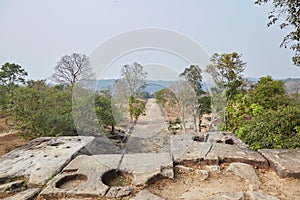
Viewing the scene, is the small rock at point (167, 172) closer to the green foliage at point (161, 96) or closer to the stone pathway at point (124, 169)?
the stone pathway at point (124, 169)

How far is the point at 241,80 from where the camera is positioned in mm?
8617

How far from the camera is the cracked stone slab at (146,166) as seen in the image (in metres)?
1.89

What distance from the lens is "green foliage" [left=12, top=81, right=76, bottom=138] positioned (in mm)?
5211

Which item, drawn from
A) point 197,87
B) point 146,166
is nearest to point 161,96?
point 197,87

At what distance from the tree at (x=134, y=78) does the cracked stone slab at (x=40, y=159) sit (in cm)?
170

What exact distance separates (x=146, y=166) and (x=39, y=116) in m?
4.33

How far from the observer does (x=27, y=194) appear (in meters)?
1.61

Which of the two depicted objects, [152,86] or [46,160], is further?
[152,86]

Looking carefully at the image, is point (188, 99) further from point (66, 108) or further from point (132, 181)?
point (132, 181)

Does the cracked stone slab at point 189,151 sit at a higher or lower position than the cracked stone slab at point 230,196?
higher

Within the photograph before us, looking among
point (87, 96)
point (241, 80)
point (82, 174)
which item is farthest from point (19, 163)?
point (241, 80)

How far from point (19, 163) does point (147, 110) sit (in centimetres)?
358

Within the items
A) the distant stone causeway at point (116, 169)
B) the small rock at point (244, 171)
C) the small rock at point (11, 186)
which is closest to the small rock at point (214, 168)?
the distant stone causeway at point (116, 169)

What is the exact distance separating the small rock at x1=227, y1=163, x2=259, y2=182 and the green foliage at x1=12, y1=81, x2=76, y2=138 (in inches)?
184
